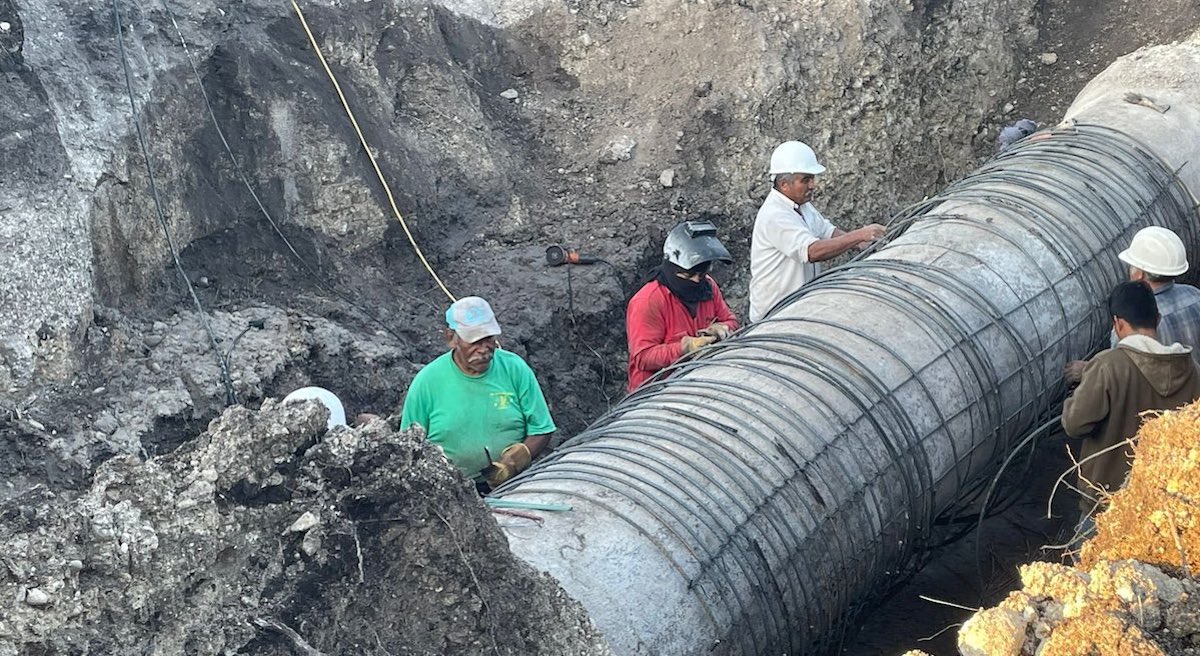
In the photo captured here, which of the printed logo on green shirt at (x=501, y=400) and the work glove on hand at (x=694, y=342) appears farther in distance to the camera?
the work glove on hand at (x=694, y=342)

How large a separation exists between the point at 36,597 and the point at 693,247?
4.14m

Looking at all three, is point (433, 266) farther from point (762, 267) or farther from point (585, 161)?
point (762, 267)

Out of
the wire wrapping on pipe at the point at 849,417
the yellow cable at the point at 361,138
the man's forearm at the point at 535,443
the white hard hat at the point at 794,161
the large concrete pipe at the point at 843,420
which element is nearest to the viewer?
the large concrete pipe at the point at 843,420

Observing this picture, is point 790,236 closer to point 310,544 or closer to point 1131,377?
point 1131,377

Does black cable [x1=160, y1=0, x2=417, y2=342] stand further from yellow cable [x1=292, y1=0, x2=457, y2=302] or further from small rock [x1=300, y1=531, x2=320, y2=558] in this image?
small rock [x1=300, y1=531, x2=320, y2=558]

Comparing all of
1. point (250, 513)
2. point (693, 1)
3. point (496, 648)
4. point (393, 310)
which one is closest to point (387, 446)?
point (250, 513)

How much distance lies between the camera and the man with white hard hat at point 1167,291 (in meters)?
5.89

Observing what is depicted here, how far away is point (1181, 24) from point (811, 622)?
682cm

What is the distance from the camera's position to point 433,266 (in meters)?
9.01

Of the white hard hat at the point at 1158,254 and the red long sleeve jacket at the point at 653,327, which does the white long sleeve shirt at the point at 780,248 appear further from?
the white hard hat at the point at 1158,254

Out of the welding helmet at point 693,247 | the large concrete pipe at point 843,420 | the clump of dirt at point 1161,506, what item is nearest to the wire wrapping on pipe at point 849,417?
the large concrete pipe at point 843,420

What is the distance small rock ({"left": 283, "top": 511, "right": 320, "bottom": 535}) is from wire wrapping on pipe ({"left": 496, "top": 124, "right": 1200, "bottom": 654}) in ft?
3.92

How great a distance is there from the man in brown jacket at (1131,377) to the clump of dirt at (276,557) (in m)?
2.69

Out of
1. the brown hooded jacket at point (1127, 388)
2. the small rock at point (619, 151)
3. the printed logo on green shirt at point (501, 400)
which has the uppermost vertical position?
the small rock at point (619, 151)
